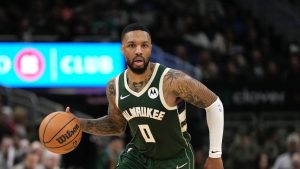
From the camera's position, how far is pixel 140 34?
23.4 ft

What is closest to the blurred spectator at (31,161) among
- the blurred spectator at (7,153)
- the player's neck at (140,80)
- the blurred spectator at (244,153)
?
the blurred spectator at (7,153)

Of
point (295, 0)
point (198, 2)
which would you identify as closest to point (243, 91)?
point (198, 2)

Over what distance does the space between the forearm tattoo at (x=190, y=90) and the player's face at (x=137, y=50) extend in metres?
0.29

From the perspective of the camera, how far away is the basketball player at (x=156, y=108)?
707cm

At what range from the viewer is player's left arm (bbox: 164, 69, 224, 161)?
704 cm

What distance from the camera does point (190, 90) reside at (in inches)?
→ 277

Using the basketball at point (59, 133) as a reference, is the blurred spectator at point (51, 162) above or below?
below

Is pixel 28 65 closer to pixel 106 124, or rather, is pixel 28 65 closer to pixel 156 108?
pixel 106 124

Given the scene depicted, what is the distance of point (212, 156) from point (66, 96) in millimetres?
11537

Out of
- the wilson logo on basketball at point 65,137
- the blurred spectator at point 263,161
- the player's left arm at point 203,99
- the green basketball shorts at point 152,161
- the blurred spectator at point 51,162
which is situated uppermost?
the player's left arm at point 203,99

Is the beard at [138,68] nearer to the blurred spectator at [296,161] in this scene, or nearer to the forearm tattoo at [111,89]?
the forearm tattoo at [111,89]

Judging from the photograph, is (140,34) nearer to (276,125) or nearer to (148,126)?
(148,126)

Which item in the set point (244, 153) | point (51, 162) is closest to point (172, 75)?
point (51, 162)

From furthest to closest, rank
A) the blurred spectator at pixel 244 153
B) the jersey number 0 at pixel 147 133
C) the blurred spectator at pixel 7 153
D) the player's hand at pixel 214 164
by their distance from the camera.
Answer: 1. the blurred spectator at pixel 244 153
2. the blurred spectator at pixel 7 153
3. the jersey number 0 at pixel 147 133
4. the player's hand at pixel 214 164
